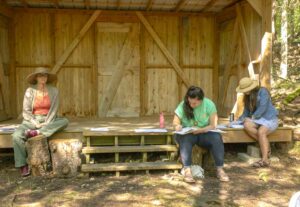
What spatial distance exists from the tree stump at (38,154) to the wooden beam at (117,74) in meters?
3.72

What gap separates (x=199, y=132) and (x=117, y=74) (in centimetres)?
441

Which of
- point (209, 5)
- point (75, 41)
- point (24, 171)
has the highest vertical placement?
point (209, 5)

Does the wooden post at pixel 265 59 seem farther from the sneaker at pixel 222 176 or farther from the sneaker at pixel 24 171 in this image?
the sneaker at pixel 24 171

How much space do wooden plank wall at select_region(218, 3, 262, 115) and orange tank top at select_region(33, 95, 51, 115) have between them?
13.4 feet

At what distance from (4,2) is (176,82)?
175 inches

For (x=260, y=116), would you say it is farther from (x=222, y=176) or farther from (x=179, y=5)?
(x=179, y=5)

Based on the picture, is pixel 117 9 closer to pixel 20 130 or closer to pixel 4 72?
pixel 4 72

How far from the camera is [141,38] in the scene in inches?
361

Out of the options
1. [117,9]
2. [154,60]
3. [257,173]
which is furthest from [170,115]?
[257,173]

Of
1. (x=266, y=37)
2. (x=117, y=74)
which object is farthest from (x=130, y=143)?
(x=117, y=74)

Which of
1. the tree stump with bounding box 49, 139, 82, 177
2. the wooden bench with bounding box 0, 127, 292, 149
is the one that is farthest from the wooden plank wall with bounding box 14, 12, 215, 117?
the tree stump with bounding box 49, 139, 82, 177

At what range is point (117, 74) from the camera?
9.09 m

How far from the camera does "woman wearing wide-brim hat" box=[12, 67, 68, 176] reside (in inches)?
215

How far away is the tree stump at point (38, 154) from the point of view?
5.25 meters
